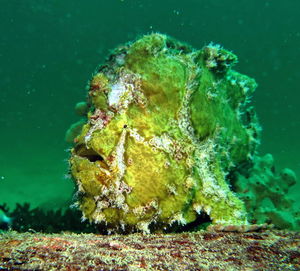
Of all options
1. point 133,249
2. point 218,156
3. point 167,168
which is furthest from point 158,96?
point 133,249

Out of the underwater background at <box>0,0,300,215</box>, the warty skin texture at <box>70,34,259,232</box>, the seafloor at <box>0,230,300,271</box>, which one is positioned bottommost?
the seafloor at <box>0,230,300,271</box>

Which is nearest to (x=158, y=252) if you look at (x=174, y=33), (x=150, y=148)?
(x=150, y=148)

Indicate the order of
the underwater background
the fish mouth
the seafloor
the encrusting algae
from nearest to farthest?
the seafloor
the encrusting algae
the fish mouth
the underwater background

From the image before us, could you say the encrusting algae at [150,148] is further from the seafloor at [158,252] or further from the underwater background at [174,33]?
the underwater background at [174,33]

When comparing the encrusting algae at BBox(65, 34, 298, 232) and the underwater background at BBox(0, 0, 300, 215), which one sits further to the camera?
the underwater background at BBox(0, 0, 300, 215)

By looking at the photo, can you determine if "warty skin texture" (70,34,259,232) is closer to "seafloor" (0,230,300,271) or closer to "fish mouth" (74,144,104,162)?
"fish mouth" (74,144,104,162)

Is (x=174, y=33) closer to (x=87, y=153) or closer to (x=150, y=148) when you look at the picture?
(x=87, y=153)

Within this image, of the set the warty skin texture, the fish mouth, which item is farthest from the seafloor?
the fish mouth
